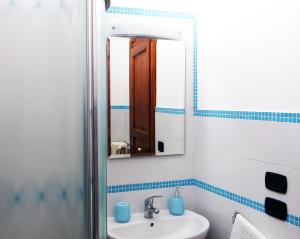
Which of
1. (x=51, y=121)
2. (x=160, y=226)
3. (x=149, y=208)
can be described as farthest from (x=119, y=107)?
(x=51, y=121)

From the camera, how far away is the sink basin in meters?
1.70

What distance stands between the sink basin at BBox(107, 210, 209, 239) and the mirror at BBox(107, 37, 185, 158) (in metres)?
0.38

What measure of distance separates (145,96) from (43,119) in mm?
946

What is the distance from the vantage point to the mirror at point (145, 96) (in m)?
1.78

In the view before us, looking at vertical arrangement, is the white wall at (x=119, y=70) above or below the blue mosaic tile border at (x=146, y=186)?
above

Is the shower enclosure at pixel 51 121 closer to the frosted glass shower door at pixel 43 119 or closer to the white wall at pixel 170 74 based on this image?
the frosted glass shower door at pixel 43 119

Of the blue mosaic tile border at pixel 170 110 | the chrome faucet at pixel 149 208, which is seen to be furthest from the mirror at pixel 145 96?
the chrome faucet at pixel 149 208

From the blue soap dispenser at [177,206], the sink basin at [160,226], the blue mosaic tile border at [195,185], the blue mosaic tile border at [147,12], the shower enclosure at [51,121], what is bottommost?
the sink basin at [160,226]

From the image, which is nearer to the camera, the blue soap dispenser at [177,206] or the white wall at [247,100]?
the white wall at [247,100]

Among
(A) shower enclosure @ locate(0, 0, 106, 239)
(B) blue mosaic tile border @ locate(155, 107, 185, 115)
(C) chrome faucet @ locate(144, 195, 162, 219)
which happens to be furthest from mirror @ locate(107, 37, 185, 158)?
(A) shower enclosure @ locate(0, 0, 106, 239)

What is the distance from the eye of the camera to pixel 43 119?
954 mm

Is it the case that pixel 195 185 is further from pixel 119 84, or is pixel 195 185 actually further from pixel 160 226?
pixel 119 84

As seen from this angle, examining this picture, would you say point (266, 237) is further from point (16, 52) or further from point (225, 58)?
point (16, 52)

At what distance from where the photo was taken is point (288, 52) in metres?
1.30
